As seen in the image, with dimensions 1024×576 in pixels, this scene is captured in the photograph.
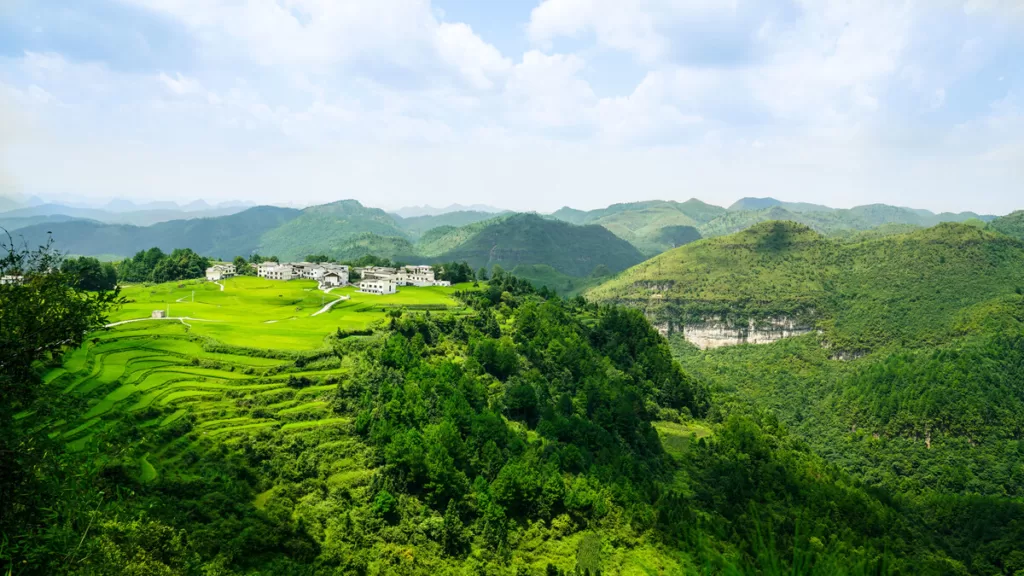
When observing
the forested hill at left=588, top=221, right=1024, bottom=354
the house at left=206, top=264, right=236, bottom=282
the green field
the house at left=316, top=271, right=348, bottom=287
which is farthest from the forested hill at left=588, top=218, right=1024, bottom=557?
the house at left=206, top=264, right=236, bottom=282

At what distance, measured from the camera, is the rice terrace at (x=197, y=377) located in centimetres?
2995

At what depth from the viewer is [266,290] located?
261 ft

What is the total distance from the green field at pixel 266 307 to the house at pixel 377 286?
6.82ft

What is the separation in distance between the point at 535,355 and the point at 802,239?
164 m

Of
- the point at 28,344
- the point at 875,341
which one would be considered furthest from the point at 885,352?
the point at 28,344

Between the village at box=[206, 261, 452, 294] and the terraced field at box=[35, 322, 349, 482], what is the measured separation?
40178 mm

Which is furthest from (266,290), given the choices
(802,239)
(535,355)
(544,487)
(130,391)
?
(802,239)

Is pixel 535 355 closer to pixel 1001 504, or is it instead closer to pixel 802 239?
pixel 1001 504

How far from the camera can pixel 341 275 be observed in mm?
93438

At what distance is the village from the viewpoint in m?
86.9

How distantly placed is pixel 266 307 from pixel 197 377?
3134 cm

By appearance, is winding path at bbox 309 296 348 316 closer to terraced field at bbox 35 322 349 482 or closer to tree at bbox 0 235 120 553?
terraced field at bbox 35 322 349 482

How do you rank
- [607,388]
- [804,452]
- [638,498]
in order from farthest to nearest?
[804,452], [607,388], [638,498]

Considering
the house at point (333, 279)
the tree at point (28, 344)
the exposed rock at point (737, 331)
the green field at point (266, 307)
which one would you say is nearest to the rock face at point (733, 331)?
the exposed rock at point (737, 331)
